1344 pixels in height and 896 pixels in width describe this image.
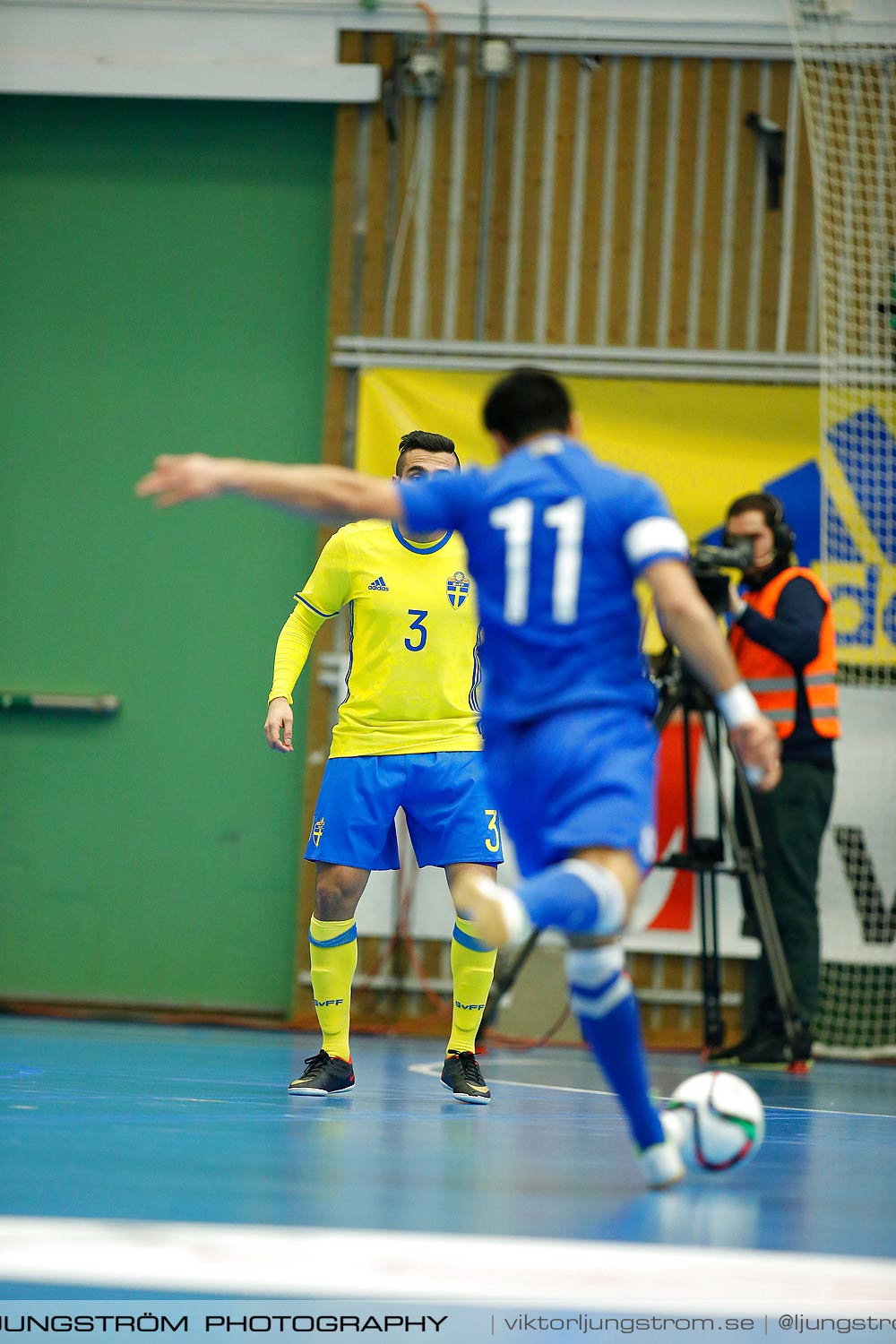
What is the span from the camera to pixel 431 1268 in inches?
87.7

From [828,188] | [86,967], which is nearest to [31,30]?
[828,188]

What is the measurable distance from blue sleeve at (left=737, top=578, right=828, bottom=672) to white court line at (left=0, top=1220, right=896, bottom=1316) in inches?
178

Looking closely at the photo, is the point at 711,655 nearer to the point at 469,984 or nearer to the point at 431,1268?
the point at 431,1268

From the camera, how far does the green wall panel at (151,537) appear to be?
8.85m

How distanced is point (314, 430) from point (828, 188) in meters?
3.14

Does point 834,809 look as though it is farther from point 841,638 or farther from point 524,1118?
point 524,1118

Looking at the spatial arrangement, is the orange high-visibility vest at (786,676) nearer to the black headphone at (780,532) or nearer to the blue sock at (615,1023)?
the black headphone at (780,532)

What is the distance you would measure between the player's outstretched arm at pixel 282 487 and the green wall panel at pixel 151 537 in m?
5.82

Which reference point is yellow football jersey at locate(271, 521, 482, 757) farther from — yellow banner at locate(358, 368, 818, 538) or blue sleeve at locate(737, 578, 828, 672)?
yellow banner at locate(358, 368, 818, 538)

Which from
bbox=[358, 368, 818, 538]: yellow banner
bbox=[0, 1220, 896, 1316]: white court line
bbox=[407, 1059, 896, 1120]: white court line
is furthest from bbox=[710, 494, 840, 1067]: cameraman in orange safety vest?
bbox=[0, 1220, 896, 1316]: white court line

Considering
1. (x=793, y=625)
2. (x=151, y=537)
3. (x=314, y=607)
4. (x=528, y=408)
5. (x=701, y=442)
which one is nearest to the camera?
(x=528, y=408)

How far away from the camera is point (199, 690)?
8.93 m

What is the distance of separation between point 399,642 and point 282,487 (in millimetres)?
2028

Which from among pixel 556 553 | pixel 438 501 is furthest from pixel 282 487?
pixel 556 553
